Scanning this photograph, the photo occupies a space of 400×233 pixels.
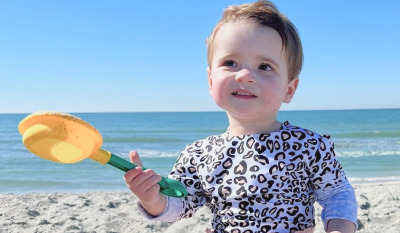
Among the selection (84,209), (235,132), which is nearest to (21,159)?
(84,209)

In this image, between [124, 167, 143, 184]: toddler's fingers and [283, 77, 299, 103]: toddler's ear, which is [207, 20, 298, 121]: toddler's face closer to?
[283, 77, 299, 103]: toddler's ear

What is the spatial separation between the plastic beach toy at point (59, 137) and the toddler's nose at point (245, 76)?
0.58m

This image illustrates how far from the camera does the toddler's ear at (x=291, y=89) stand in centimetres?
178

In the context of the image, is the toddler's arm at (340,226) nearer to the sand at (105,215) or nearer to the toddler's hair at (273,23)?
the toddler's hair at (273,23)

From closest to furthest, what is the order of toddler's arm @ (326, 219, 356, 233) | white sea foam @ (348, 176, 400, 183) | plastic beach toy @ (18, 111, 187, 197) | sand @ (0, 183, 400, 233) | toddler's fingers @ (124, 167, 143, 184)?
plastic beach toy @ (18, 111, 187, 197) < toddler's fingers @ (124, 167, 143, 184) < toddler's arm @ (326, 219, 356, 233) < sand @ (0, 183, 400, 233) < white sea foam @ (348, 176, 400, 183)

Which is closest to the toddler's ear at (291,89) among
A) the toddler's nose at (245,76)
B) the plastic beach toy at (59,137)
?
the toddler's nose at (245,76)

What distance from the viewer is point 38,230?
383 centimetres

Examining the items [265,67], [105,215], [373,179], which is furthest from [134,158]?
[373,179]

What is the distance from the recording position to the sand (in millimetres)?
3873

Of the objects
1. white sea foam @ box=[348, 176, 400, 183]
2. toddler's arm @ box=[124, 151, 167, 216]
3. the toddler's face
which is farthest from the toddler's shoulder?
white sea foam @ box=[348, 176, 400, 183]

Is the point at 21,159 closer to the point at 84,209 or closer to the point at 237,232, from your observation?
the point at 84,209

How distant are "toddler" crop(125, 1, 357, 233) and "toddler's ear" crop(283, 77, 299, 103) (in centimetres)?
6

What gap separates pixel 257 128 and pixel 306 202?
0.35m

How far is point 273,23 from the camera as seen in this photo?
1655 mm
